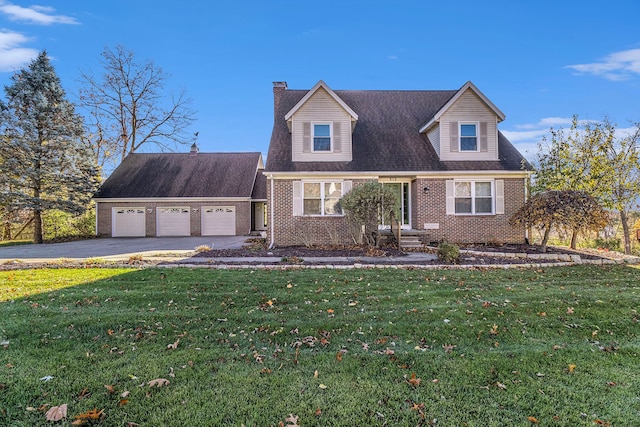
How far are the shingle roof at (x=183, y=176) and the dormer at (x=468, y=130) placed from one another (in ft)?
43.1

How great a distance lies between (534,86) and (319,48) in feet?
35.7

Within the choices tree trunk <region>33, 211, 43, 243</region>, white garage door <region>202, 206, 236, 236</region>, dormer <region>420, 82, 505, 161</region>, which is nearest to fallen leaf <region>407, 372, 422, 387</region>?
dormer <region>420, 82, 505, 161</region>

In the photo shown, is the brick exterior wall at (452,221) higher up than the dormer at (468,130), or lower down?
lower down

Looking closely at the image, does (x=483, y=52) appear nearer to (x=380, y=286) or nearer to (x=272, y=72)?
(x=272, y=72)

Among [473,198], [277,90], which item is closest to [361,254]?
[473,198]

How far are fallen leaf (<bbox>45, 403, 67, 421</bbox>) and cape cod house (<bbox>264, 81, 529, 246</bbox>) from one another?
1109 centimetres

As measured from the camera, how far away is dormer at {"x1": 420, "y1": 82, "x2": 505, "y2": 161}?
14.1 meters

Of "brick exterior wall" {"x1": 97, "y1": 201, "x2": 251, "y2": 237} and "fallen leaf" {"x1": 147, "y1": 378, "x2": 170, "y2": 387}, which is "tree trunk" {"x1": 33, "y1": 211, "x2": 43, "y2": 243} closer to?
"brick exterior wall" {"x1": 97, "y1": 201, "x2": 251, "y2": 237}

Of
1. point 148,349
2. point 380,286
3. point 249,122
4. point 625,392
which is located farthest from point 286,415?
point 249,122

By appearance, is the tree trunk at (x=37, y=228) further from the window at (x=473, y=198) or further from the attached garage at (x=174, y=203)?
the window at (x=473, y=198)

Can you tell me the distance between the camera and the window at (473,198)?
46.3 feet

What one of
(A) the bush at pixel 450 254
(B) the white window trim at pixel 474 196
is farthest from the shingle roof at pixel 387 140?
(A) the bush at pixel 450 254

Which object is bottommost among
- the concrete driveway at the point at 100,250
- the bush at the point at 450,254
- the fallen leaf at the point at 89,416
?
the fallen leaf at the point at 89,416

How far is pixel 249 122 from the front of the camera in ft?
78.4
